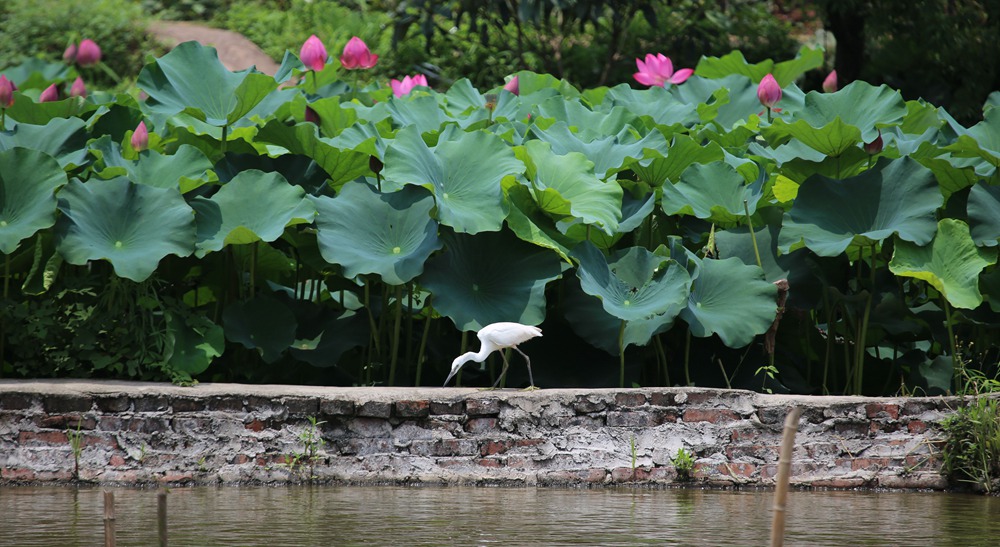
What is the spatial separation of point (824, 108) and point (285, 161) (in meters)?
2.44

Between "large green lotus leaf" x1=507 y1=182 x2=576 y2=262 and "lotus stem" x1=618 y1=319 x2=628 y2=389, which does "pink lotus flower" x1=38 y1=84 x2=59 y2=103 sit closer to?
"large green lotus leaf" x1=507 y1=182 x2=576 y2=262

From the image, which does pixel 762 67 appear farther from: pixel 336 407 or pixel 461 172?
pixel 336 407

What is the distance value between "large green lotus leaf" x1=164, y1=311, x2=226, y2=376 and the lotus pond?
0.01m

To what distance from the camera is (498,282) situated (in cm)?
470

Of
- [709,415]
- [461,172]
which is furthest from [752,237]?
[461,172]

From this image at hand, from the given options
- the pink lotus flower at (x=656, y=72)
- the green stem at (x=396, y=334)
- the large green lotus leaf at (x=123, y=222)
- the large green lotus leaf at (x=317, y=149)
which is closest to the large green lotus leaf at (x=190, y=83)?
the large green lotus leaf at (x=317, y=149)

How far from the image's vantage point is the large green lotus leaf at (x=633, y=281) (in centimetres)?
449

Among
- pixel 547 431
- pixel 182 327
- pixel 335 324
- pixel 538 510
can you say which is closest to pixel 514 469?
pixel 547 431

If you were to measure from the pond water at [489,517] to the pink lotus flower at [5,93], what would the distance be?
6.10 ft

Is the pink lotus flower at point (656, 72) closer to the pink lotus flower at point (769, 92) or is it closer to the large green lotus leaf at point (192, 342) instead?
the pink lotus flower at point (769, 92)

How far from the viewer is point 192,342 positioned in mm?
4570

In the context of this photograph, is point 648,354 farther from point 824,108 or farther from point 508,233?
point 824,108

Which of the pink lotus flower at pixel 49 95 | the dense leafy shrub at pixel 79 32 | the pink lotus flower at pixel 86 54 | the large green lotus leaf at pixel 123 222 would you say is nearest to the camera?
the large green lotus leaf at pixel 123 222

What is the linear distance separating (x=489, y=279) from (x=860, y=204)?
1.57 m
